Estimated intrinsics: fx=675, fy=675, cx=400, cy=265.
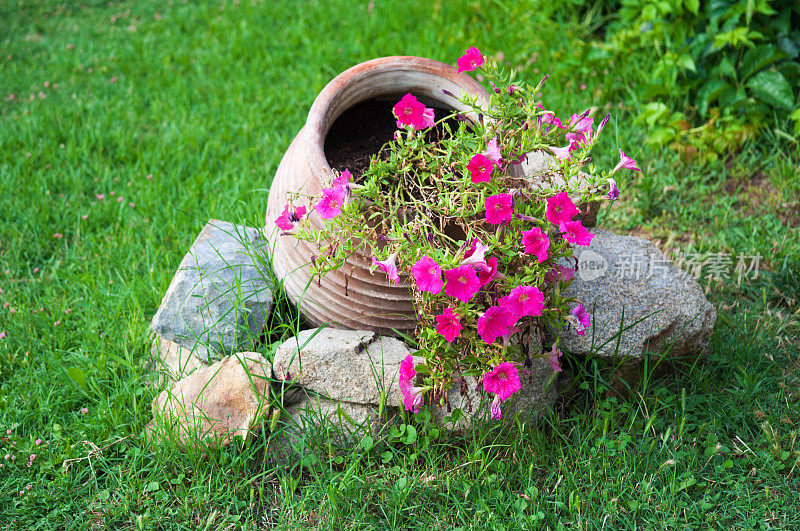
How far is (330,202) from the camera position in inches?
72.9

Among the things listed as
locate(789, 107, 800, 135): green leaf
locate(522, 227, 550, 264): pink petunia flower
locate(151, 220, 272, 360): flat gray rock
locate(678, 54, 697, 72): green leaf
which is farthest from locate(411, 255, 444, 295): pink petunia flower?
locate(789, 107, 800, 135): green leaf

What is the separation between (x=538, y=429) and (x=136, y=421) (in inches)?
51.5

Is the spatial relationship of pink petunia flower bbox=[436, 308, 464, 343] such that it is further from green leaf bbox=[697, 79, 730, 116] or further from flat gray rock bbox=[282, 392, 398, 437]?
green leaf bbox=[697, 79, 730, 116]

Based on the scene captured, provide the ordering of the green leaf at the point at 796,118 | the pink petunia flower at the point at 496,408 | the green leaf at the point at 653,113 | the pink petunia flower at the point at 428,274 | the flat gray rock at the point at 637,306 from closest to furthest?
the pink petunia flower at the point at 428,274 < the pink petunia flower at the point at 496,408 < the flat gray rock at the point at 637,306 < the green leaf at the point at 796,118 < the green leaf at the point at 653,113

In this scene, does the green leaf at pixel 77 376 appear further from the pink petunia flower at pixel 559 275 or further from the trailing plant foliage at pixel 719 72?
the trailing plant foliage at pixel 719 72

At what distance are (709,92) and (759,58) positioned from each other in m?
0.26

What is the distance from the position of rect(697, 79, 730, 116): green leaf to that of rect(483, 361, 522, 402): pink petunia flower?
2.28 meters

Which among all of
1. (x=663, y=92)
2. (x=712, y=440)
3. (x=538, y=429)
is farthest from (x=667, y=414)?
(x=663, y=92)

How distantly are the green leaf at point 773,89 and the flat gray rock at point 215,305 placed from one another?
102 inches

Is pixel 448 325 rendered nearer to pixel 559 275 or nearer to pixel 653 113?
pixel 559 275

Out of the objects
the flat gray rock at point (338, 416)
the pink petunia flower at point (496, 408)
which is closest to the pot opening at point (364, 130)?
the flat gray rock at point (338, 416)

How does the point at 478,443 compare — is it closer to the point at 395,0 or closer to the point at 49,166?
the point at 49,166

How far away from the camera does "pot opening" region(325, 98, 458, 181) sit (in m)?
2.34

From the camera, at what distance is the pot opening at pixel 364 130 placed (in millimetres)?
2340
